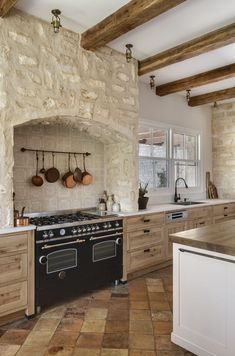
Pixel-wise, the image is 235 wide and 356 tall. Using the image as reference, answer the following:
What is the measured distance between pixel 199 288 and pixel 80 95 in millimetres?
2318

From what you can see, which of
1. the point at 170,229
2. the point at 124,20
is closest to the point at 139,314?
the point at 170,229

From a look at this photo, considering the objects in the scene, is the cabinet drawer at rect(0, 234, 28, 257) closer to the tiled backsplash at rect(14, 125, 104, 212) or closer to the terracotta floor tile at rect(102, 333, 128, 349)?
the tiled backsplash at rect(14, 125, 104, 212)

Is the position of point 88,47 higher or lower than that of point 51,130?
higher

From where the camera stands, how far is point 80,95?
309 centimetres

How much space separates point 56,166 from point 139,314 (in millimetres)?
1997

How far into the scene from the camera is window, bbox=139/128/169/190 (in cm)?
466

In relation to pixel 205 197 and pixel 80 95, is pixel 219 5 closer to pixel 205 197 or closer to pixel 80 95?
pixel 80 95

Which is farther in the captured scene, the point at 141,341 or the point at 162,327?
the point at 162,327

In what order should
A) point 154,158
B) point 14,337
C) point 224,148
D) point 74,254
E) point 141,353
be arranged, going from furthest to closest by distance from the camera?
point 224,148 < point 154,158 < point 74,254 < point 14,337 < point 141,353

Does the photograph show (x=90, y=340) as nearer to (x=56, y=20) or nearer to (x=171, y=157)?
(x=56, y=20)

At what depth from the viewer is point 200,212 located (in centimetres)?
452

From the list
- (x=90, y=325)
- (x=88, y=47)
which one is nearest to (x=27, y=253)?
(x=90, y=325)

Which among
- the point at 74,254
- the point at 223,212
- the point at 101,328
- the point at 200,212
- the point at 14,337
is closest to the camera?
the point at 14,337

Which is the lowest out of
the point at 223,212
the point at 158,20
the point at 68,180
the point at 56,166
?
the point at 223,212
